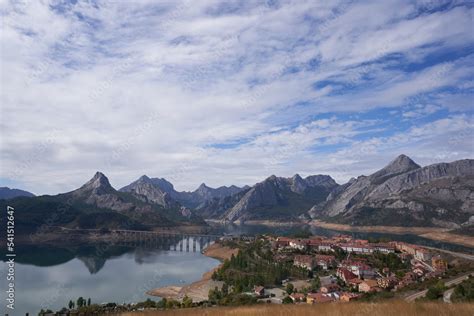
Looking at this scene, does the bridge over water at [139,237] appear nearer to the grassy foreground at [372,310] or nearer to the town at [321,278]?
the town at [321,278]

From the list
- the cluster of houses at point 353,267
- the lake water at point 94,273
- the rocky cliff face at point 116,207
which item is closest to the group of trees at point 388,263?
the cluster of houses at point 353,267

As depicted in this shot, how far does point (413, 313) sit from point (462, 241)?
104 meters

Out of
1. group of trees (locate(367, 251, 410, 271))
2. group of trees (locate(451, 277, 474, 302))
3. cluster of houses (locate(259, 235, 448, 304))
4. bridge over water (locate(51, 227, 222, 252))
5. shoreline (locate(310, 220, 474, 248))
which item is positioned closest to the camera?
group of trees (locate(451, 277, 474, 302))

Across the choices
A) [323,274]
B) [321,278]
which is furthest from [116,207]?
[321,278]

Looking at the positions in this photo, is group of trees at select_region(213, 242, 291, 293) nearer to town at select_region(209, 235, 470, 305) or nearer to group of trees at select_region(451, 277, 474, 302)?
town at select_region(209, 235, 470, 305)

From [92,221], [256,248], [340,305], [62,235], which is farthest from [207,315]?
[92,221]

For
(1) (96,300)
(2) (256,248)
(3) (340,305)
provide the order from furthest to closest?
(2) (256,248) < (1) (96,300) < (3) (340,305)

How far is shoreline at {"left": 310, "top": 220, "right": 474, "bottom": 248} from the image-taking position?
95.6 meters

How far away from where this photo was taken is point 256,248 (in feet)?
216

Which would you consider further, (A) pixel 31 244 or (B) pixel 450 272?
(A) pixel 31 244

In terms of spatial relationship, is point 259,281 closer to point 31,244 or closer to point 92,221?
point 31,244

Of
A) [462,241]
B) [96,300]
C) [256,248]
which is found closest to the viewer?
[96,300]

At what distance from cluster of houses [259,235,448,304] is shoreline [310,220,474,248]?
3414cm

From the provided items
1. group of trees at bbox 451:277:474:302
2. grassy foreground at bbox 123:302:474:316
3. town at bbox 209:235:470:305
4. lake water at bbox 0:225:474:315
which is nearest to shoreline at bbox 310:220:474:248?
town at bbox 209:235:470:305
